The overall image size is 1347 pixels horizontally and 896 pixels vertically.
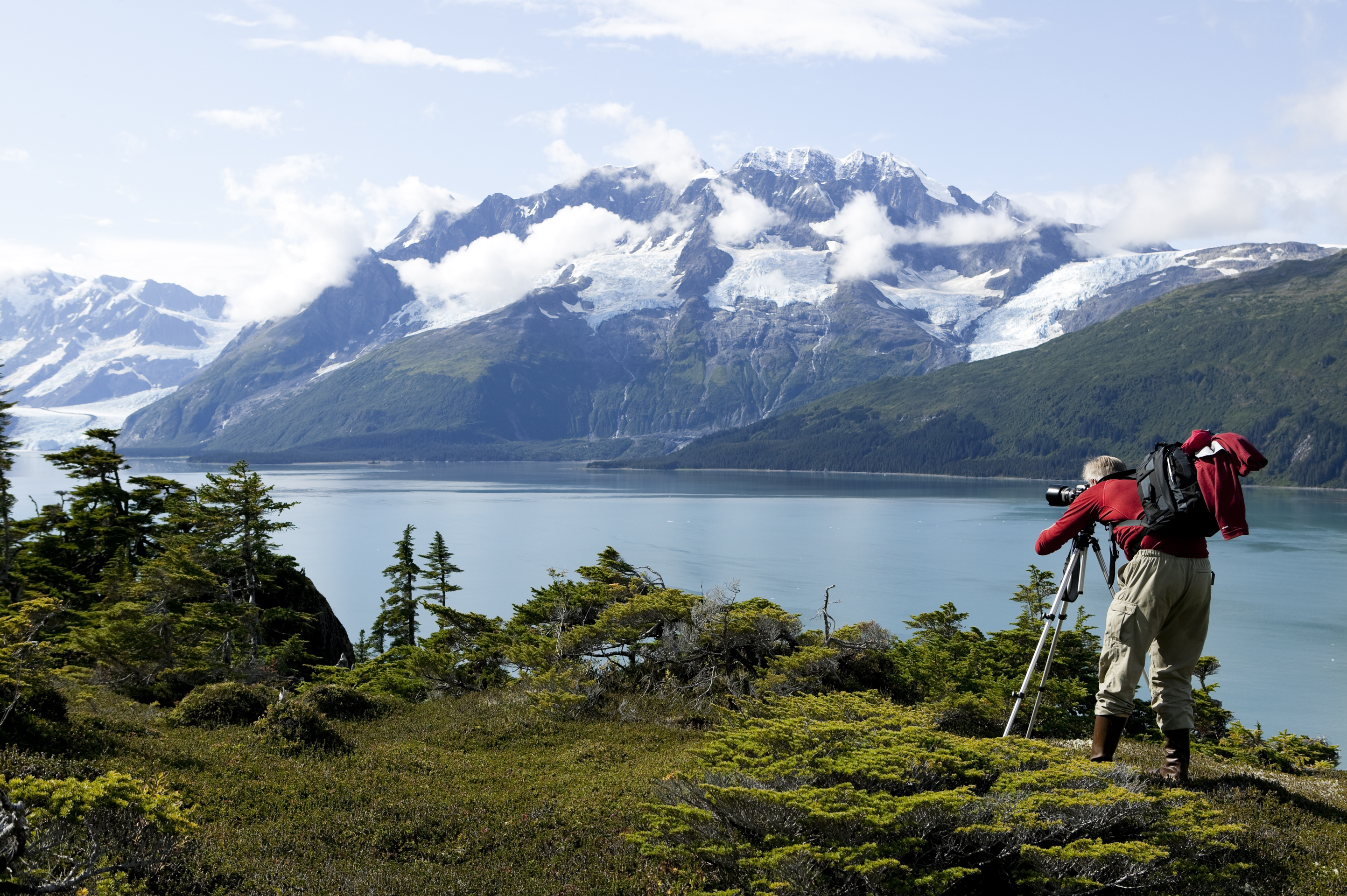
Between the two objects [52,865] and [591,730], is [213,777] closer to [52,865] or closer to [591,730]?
[52,865]

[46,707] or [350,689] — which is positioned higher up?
[46,707]

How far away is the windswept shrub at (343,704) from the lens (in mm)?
15250

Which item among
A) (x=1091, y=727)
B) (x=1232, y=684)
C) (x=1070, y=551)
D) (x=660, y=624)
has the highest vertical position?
(x=1070, y=551)

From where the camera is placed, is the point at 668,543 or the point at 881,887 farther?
the point at 668,543

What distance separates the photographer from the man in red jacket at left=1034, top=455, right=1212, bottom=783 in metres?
7.28

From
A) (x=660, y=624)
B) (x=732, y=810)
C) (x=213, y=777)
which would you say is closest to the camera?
(x=732, y=810)

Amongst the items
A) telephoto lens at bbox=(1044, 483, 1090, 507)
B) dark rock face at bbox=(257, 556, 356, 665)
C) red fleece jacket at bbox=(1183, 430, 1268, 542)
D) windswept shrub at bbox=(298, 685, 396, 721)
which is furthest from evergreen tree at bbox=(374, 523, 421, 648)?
red fleece jacket at bbox=(1183, 430, 1268, 542)

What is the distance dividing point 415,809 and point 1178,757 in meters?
7.27

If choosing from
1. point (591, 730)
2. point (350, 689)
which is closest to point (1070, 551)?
point (591, 730)

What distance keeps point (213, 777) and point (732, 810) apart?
6741mm

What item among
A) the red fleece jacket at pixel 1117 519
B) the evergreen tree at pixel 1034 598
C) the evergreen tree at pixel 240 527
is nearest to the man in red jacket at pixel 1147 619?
the red fleece jacket at pixel 1117 519

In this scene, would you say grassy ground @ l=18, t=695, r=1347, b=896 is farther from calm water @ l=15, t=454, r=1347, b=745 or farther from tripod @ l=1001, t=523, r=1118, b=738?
calm water @ l=15, t=454, r=1347, b=745

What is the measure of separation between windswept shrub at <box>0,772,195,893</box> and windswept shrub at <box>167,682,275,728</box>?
7139mm

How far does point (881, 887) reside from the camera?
581 centimetres
